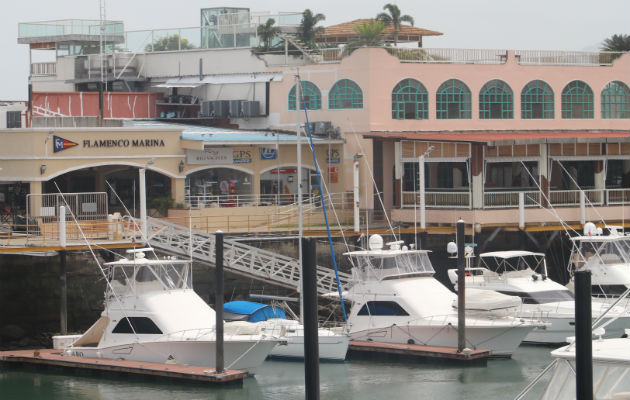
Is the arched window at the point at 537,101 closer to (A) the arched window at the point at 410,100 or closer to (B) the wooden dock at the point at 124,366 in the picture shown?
(A) the arched window at the point at 410,100

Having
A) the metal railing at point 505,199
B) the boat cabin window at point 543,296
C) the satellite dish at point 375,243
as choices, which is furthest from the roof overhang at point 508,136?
the satellite dish at point 375,243

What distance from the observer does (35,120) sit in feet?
156

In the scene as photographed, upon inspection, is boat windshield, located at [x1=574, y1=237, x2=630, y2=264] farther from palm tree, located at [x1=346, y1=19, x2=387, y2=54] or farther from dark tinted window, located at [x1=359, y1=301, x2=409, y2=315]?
palm tree, located at [x1=346, y1=19, x2=387, y2=54]

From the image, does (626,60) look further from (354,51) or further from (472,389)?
(472,389)

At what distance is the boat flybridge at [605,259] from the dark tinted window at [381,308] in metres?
7.57

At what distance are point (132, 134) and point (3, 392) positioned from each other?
15.1m

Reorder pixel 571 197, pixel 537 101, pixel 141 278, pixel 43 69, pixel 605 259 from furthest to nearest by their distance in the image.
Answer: pixel 43 69 → pixel 537 101 → pixel 571 197 → pixel 605 259 → pixel 141 278

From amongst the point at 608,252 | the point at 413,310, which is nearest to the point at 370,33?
the point at 608,252

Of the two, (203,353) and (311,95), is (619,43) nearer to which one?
(311,95)

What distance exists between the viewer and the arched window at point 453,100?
170 feet

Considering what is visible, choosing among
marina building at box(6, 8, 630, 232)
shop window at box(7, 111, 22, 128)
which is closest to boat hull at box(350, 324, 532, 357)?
marina building at box(6, 8, 630, 232)

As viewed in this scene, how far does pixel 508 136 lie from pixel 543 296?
11301 millimetres

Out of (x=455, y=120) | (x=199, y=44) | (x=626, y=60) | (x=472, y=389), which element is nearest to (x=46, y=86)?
(x=199, y=44)

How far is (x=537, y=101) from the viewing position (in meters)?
53.6
